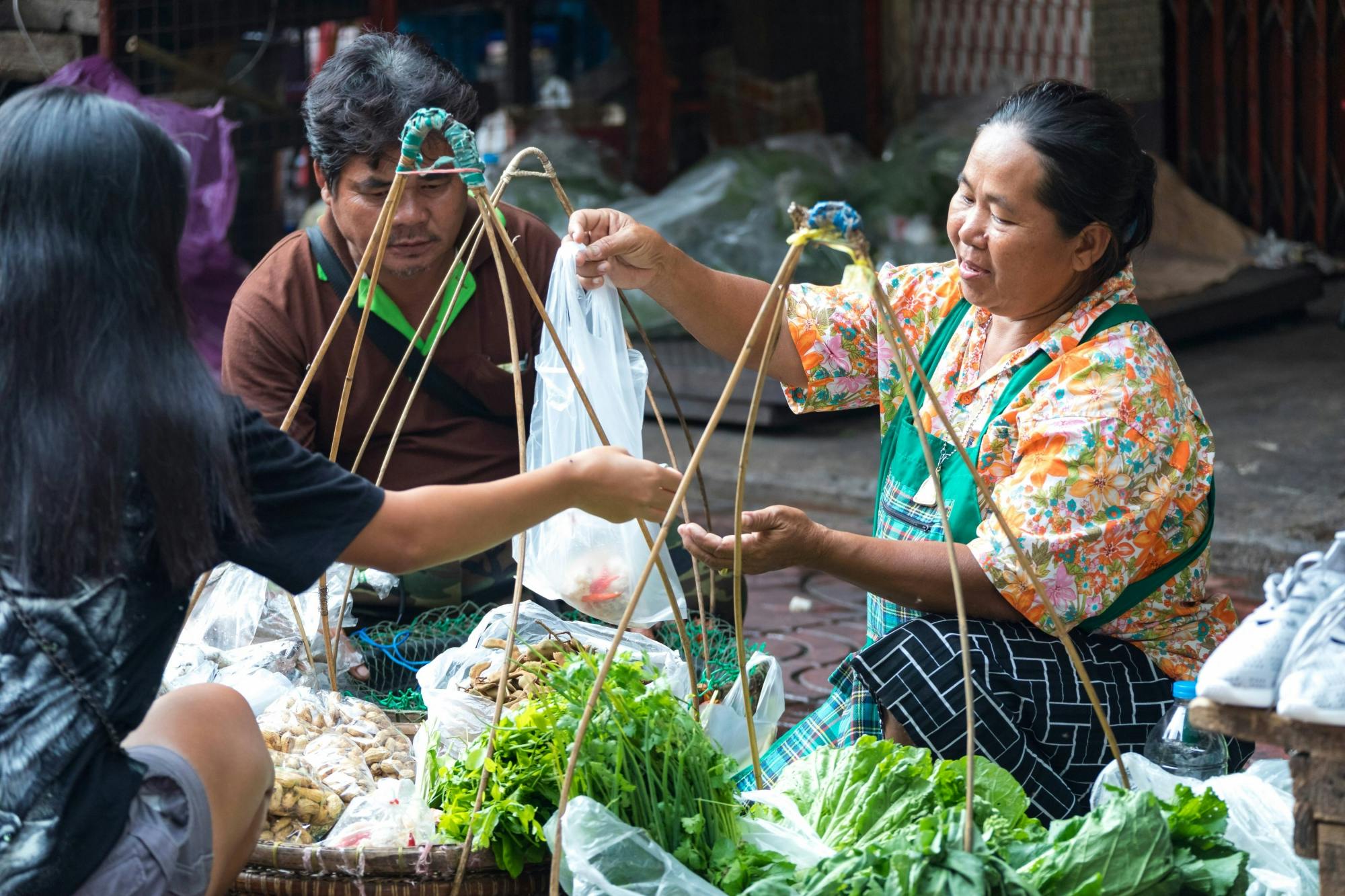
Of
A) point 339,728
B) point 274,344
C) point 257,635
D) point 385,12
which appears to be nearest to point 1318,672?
point 339,728

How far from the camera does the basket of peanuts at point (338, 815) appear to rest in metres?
1.91

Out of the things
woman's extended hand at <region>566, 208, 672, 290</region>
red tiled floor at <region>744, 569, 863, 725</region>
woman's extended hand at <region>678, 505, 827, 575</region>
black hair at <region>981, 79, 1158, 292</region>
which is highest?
black hair at <region>981, 79, 1158, 292</region>

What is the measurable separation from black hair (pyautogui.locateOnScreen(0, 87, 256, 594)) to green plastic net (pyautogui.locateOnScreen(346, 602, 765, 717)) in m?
1.13

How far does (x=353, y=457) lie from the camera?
2.85 metres

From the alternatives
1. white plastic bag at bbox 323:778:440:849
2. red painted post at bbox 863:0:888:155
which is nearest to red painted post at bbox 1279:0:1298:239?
red painted post at bbox 863:0:888:155

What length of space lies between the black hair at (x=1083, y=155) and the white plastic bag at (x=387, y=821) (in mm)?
1198

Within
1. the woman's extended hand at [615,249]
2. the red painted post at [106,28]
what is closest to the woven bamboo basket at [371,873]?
the woman's extended hand at [615,249]

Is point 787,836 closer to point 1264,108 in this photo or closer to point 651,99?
point 651,99

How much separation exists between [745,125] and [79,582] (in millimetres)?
5639

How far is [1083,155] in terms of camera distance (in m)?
2.13

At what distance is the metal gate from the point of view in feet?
20.7

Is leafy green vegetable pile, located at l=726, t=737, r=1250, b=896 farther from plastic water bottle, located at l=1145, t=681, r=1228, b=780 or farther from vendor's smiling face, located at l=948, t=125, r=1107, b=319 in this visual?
vendor's smiling face, located at l=948, t=125, r=1107, b=319

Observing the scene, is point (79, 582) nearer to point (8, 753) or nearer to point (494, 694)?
point (8, 753)

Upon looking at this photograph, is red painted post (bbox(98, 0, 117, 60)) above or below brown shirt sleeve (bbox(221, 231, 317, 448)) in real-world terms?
above
